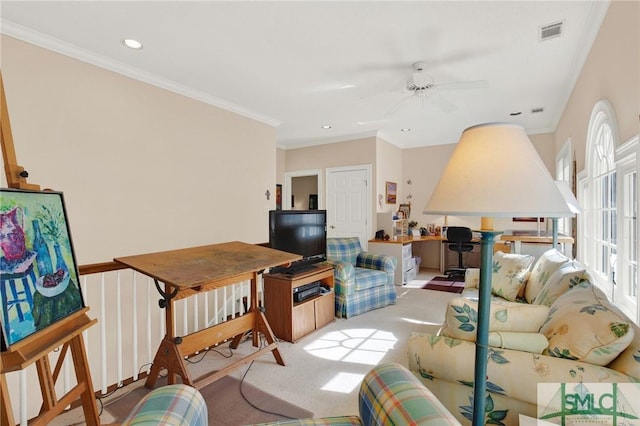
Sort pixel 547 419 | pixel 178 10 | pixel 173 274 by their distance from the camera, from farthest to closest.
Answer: pixel 178 10 → pixel 173 274 → pixel 547 419

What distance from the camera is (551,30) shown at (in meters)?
2.18

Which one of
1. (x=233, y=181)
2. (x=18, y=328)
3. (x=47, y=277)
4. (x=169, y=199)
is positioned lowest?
(x=18, y=328)

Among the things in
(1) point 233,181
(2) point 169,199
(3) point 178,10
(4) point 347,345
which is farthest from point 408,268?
(3) point 178,10

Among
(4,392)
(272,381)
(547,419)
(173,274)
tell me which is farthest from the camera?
(272,381)

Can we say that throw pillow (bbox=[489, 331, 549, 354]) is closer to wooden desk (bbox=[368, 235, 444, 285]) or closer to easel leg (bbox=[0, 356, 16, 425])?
easel leg (bbox=[0, 356, 16, 425])

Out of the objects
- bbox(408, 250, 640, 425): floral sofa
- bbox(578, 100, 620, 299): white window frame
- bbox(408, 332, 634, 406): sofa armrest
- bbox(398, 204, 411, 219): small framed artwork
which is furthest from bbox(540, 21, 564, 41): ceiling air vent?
bbox(398, 204, 411, 219): small framed artwork

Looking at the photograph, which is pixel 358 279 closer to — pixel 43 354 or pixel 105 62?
pixel 43 354

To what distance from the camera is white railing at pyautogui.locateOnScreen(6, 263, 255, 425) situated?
2125 mm

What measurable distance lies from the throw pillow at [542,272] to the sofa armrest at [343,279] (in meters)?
1.78

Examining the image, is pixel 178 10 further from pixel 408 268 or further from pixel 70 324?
pixel 408 268

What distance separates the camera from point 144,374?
97.3 inches

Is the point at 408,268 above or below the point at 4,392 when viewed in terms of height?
below

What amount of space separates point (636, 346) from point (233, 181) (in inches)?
140

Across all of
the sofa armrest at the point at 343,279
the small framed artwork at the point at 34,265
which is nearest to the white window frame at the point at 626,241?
the sofa armrest at the point at 343,279
